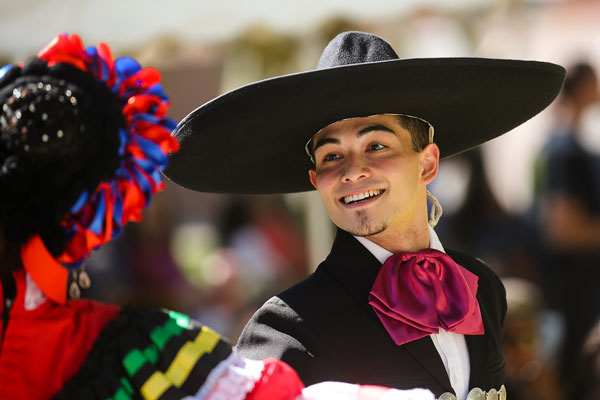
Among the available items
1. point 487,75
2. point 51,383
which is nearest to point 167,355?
point 51,383

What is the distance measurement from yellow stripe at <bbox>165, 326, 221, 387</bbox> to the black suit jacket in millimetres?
428

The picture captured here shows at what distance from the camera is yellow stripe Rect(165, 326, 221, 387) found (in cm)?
215

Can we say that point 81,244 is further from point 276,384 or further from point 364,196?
point 364,196

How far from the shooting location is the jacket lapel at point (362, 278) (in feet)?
9.12

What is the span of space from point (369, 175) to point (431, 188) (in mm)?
3448

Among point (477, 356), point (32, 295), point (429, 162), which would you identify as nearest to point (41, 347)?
point (32, 295)

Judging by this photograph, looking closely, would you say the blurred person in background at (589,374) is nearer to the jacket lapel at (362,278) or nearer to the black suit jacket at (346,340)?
the black suit jacket at (346,340)

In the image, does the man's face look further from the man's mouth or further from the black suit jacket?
the black suit jacket

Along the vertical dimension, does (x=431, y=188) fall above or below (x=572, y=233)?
above

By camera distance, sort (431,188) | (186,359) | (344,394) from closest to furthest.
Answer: (186,359)
(344,394)
(431,188)

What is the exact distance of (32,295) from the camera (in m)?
2.17

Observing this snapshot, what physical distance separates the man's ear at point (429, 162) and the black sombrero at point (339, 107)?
0.36 feet

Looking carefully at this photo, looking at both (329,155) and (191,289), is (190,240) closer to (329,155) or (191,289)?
(191,289)

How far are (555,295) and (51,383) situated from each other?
412cm
